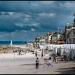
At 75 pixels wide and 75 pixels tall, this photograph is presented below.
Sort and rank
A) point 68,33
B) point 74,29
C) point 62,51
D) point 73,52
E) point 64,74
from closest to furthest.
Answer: point 64,74 → point 73,52 → point 62,51 → point 74,29 → point 68,33

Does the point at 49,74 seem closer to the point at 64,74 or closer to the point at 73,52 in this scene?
the point at 64,74

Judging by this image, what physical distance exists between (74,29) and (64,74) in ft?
159

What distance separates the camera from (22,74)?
2934 cm

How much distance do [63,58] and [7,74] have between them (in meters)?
19.3

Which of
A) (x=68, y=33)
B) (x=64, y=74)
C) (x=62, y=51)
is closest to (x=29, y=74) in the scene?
(x=64, y=74)

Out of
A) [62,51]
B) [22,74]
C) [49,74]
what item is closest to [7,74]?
[22,74]

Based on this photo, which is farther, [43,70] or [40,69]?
[40,69]

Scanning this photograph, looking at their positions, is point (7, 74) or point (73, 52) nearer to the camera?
point (7, 74)

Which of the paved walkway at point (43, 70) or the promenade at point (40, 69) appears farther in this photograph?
the promenade at point (40, 69)

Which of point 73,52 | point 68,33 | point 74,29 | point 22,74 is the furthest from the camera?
point 68,33

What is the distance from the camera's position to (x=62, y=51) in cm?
5278

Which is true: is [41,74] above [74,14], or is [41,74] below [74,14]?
below

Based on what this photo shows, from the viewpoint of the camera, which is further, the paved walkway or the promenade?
the promenade

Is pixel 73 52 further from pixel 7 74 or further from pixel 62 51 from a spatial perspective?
pixel 7 74
